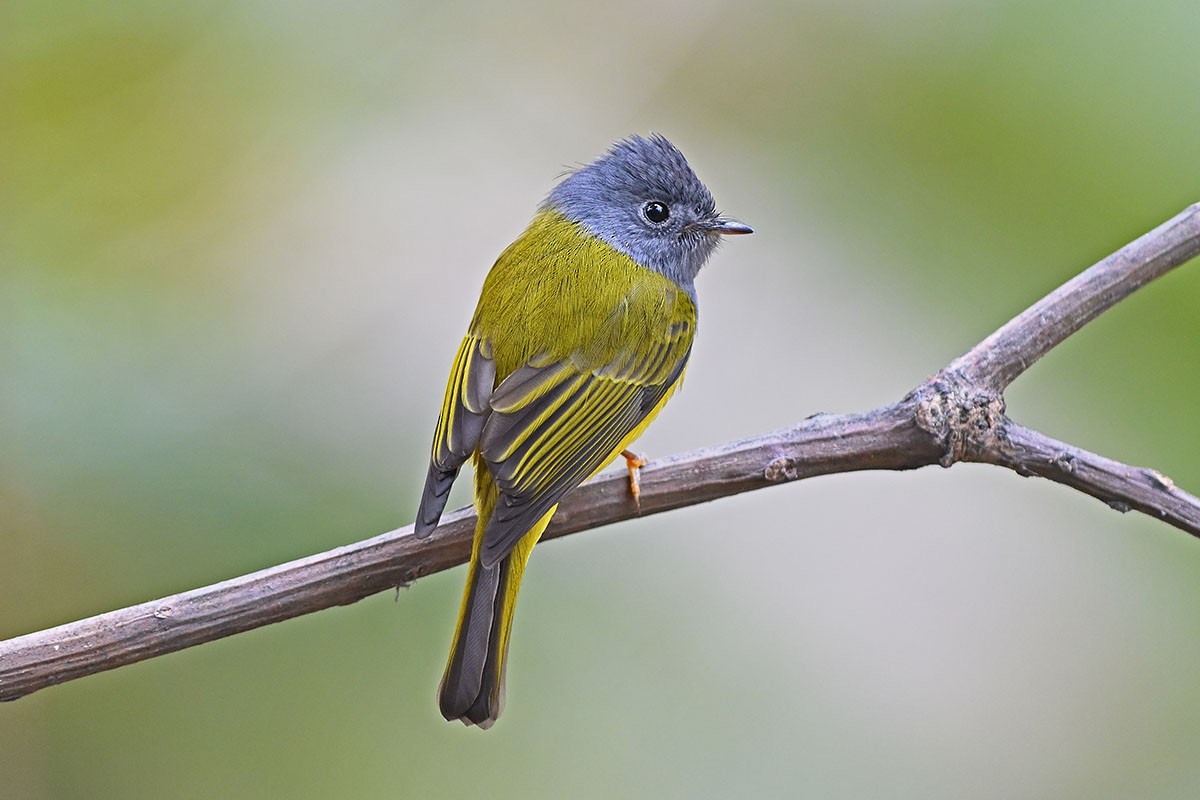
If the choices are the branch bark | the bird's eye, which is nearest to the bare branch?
the branch bark

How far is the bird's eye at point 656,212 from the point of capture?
8.02 feet

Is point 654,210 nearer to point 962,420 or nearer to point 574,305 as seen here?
point 574,305

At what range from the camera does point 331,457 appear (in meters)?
2.12

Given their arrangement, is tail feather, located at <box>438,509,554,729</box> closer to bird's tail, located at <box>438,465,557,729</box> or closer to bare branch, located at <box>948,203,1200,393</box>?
bird's tail, located at <box>438,465,557,729</box>

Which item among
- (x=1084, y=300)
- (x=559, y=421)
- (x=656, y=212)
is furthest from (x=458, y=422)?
(x=1084, y=300)

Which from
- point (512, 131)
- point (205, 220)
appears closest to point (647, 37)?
point (512, 131)

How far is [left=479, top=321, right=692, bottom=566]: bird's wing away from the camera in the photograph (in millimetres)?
1778

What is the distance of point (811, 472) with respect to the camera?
178 cm

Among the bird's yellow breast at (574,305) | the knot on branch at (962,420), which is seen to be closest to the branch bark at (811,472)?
the knot on branch at (962,420)

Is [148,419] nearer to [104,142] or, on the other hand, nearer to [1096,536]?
[104,142]

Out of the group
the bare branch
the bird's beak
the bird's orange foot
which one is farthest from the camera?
the bird's beak

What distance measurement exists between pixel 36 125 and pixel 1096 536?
7.29ft

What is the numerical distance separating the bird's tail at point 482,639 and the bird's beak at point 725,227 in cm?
86

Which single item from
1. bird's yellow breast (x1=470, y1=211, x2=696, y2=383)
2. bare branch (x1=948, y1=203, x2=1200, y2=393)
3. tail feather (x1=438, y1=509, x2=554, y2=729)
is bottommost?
tail feather (x1=438, y1=509, x2=554, y2=729)
